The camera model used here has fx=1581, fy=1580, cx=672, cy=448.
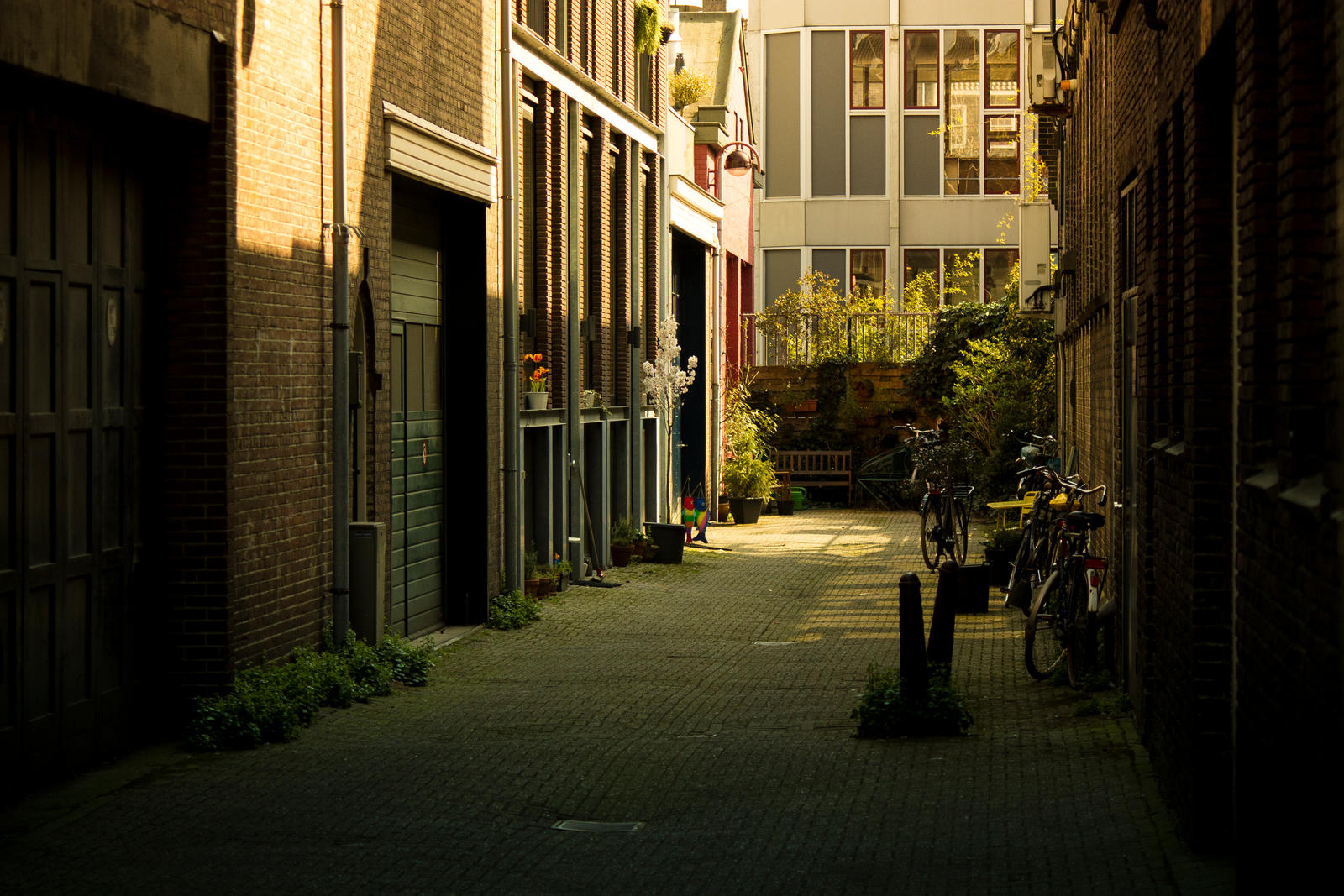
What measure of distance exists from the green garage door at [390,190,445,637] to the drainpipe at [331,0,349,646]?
6.37 feet

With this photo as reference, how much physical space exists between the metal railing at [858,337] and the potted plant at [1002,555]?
536 inches

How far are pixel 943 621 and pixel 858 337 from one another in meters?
21.5

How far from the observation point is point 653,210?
70.9ft

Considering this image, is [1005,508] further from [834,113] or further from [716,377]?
[834,113]

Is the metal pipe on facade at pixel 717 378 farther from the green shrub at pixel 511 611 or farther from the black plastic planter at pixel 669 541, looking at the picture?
the green shrub at pixel 511 611

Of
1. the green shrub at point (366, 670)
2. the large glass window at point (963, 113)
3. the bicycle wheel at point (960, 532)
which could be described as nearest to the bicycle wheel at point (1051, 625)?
the green shrub at point (366, 670)

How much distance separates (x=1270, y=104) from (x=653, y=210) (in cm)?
1705

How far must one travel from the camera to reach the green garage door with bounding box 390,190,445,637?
1267 cm

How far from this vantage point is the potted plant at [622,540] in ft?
63.1

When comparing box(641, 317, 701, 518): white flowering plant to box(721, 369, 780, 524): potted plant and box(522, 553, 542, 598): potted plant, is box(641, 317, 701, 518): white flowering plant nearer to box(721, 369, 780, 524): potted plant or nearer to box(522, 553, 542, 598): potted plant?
box(721, 369, 780, 524): potted plant

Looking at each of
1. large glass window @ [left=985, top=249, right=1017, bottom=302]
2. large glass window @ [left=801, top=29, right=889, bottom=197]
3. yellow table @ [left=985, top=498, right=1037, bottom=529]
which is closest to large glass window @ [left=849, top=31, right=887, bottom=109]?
large glass window @ [left=801, top=29, right=889, bottom=197]

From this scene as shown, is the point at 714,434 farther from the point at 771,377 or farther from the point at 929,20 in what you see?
the point at 929,20

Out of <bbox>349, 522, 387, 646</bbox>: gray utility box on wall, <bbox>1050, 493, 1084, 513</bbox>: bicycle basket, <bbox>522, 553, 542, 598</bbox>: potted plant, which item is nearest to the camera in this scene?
<bbox>349, 522, 387, 646</bbox>: gray utility box on wall

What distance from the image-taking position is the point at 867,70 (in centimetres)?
3681
